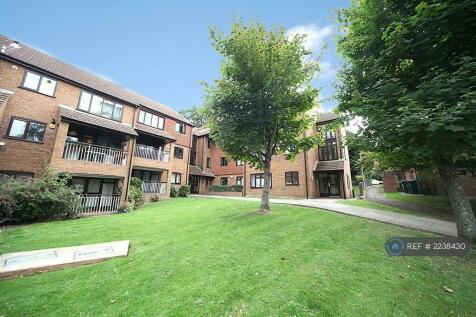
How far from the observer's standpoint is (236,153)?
464 inches

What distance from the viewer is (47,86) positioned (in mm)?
14766

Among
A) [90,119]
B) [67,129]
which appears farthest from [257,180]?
[67,129]

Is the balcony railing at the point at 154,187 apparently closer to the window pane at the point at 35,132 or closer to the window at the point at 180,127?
the window at the point at 180,127

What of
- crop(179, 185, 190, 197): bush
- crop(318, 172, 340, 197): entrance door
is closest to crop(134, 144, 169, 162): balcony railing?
crop(179, 185, 190, 197): bush

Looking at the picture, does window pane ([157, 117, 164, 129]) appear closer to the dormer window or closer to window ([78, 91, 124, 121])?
the dormer window

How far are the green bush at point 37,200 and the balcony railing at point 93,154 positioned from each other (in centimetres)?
187

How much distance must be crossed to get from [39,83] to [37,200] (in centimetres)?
875

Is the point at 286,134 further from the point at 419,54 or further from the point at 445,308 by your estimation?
the point at 445,308

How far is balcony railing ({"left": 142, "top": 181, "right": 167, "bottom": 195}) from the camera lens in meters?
20.3

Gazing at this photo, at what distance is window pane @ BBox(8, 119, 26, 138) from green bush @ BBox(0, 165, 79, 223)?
2.96 metres

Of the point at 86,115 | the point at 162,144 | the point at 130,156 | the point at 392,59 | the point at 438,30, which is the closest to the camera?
the point at 438,30

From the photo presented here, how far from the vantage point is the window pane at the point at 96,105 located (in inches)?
671

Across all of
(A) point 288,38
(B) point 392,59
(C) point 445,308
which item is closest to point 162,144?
(A) point 288,38

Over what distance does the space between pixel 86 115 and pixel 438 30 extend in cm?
1988
